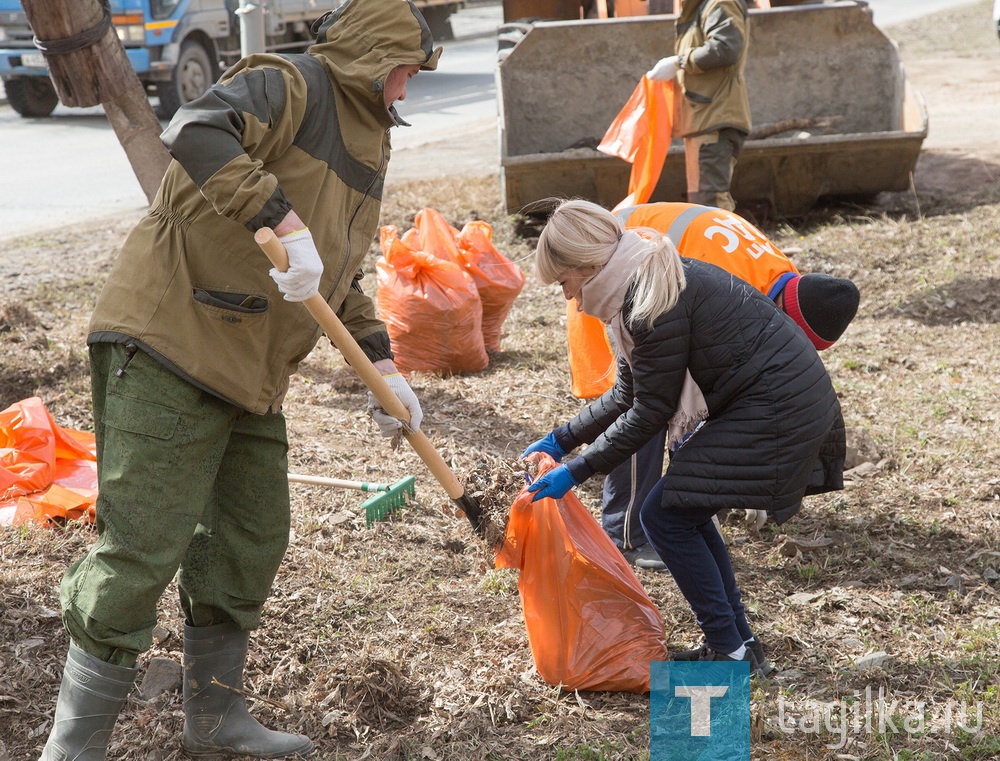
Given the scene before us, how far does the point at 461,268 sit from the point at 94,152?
692cm

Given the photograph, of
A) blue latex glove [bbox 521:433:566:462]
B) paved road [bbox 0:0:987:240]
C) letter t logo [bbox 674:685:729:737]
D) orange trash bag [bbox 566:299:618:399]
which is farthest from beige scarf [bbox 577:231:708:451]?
paved road [bbox 0:0:987:240]

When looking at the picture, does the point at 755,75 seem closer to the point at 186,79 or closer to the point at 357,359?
the point at 357,359

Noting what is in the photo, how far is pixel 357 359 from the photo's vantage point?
2490 millimetres

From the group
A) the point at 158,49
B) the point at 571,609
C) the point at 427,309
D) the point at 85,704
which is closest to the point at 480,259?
the point at 427,309

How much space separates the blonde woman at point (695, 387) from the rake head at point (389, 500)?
1065 millimetres

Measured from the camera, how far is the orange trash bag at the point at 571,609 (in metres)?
2.87

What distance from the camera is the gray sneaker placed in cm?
359

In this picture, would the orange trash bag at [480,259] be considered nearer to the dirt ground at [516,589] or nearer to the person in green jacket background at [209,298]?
the dirt ground at [516,589]

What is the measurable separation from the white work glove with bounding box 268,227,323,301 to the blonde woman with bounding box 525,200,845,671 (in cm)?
66

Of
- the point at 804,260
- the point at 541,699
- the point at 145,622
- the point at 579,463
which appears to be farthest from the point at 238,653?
the point at 804,260

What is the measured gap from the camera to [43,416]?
390 cm

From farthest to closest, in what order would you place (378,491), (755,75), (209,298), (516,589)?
(755,75) → (378,491) → (516,589) → (209,298)

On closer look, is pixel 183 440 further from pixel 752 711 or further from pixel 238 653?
pixel 752 711

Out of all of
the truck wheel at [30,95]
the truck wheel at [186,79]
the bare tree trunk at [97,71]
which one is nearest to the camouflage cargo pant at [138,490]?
the bare tree trunk at [97,71]
